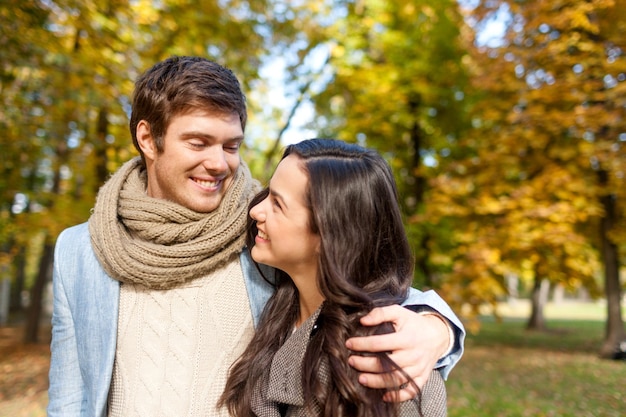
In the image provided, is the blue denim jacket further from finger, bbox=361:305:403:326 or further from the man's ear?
the man's ear

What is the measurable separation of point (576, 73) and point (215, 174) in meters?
8.42

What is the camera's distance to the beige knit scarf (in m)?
1.81

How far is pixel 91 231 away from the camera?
1.88 meters

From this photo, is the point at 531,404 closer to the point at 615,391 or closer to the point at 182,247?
the point at 615,391

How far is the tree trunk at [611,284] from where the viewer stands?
10102mm

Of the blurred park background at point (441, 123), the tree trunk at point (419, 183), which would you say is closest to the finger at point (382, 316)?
the blurred park background at point (441, 123)

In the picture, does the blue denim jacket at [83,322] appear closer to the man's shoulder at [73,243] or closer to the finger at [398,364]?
the man's shoulder at [73,243]

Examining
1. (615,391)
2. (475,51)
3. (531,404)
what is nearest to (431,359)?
(531,404)

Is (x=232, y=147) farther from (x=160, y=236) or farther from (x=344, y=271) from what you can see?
(x=344, y=271)

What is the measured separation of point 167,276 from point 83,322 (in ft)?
1.09

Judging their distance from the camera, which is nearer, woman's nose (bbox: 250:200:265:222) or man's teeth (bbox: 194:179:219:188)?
woman's nose (bbox: 250:200:265:222)

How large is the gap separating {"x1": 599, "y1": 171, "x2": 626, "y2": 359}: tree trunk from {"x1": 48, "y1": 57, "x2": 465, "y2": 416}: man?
9.86m

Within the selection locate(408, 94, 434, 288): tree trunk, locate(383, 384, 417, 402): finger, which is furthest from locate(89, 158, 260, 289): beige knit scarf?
locate(408, 94, 434, 288): tree trunk

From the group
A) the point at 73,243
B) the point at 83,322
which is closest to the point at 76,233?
the point at 73,243
